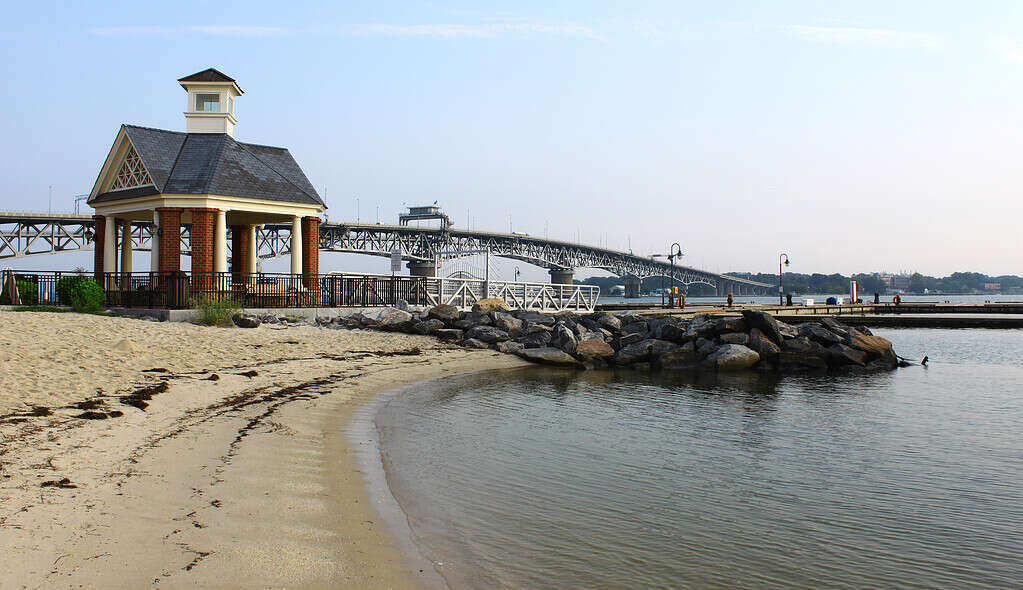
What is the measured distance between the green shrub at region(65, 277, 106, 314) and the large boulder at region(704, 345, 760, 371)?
2109 centimetres

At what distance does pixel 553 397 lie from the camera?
1492 centimetres

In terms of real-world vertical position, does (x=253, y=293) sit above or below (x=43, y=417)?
above

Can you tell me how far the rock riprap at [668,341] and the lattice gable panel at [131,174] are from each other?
9.92 metres

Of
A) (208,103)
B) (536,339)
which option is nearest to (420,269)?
(208,103)

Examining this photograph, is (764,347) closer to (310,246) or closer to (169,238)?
(310,246)

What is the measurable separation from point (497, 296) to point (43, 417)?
2431 cm

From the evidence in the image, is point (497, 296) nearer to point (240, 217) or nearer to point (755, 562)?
point (240, 217)

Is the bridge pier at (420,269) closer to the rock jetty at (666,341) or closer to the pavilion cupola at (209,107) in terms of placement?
the pavilion cupola at (209,107)

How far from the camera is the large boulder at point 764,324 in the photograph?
78.2 ft

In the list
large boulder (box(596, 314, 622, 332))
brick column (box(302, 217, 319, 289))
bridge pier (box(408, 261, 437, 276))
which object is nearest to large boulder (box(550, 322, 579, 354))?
large boulder (box(596, 314, 622, 332))

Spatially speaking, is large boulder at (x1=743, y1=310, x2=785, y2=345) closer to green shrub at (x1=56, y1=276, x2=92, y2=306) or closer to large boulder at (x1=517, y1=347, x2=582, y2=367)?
large boulder at (x1=517, y1=347, x2=582, y2=367)

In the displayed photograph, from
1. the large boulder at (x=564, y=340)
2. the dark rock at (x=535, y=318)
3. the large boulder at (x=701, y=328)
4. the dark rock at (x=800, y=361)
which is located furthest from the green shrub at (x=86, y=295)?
the dark rock at (x=800, y=361)

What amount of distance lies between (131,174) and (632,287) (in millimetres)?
127740

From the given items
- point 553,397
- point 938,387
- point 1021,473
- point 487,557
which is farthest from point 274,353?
point 938,387
